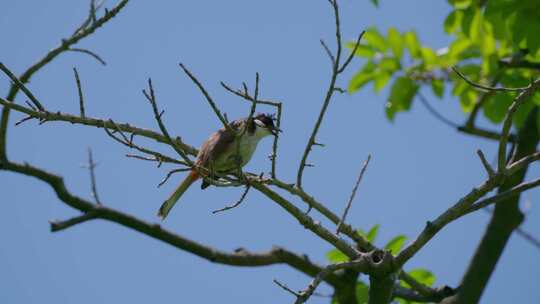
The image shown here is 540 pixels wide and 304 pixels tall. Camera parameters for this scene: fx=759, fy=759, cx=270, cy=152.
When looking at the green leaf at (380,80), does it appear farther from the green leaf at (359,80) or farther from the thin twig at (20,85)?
the thin twig at (20,85)

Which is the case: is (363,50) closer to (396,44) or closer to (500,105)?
(396,44)

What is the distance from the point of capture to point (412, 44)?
6.71m

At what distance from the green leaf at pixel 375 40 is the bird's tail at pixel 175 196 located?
1.85 meters

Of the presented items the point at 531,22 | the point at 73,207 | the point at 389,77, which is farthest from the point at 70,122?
the point at 389,77

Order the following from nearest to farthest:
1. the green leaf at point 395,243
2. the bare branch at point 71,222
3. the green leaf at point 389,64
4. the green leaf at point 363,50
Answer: the bare branch at point 71,222
the green leaf at point 395,243
the green leaf at point 363,50
the green leaf at point 389,64

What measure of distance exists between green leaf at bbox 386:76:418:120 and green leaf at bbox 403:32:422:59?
0.26 m

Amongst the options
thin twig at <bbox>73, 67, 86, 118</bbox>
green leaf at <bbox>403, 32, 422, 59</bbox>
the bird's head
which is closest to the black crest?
the bird's head

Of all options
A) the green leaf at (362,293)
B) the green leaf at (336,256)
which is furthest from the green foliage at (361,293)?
the green leaf at (336,256)

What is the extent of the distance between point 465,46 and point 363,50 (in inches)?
33.3

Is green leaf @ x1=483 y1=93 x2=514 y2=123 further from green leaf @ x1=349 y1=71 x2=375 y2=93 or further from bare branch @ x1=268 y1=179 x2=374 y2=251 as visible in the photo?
bare branch @ x1=268 y1=179 x2=374 y2=251

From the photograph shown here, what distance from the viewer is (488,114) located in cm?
616

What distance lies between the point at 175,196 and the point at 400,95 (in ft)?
7.16

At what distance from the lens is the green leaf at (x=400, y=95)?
6633 millimetres

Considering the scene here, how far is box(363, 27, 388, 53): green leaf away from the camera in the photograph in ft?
20.9
